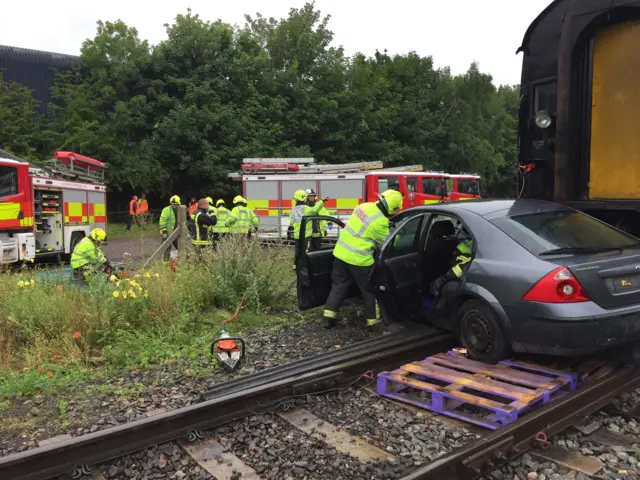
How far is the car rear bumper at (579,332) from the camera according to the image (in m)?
3.96

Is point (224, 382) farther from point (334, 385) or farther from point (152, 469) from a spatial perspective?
point (152, 469)

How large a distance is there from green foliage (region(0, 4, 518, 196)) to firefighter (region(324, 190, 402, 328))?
19687 millimetres

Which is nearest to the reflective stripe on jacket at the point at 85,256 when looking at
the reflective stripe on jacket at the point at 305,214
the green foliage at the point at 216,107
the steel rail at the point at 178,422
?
the reflective stripe on jacket at the point at 305,214

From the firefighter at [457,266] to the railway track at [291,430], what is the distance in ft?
3.45

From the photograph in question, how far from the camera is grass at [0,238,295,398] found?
5159mm

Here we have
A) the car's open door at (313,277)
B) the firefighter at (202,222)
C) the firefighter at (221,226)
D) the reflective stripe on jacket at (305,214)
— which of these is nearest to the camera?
the car's open door at (313,277)

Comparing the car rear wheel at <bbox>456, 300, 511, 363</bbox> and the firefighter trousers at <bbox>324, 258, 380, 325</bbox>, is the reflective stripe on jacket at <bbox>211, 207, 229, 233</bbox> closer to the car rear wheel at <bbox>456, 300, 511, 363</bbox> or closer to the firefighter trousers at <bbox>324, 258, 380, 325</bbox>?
the firefighter trousers at <bbox>324, 258, 380, 325</bbox>

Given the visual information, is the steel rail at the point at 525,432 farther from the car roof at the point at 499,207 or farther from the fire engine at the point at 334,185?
the fire engine at the point at 334,185

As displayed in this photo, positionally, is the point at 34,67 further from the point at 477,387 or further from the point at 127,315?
the point at 477,387

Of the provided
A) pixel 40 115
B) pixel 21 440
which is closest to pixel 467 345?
pixel 21 440

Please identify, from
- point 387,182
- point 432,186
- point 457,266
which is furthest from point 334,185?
point 457,266

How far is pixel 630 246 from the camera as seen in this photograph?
15.8ft

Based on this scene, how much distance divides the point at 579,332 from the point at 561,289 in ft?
1.08

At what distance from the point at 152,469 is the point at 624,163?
5.55 m
